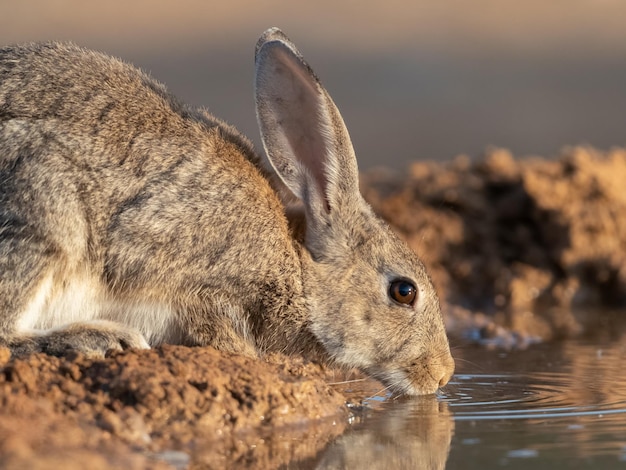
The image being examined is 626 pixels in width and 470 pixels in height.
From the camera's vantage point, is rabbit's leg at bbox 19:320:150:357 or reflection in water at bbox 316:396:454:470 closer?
reflection in water at bbox 316:396:454:470

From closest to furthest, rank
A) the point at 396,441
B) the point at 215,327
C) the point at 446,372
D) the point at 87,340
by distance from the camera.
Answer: the point at 396,441, the point at 87,340, the point at 215,327, the point at 446,372

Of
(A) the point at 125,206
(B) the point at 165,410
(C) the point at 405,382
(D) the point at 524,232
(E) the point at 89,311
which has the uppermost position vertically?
(D) the point at 524,232

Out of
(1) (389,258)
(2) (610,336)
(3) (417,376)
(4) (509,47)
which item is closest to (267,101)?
(1) (389,258)

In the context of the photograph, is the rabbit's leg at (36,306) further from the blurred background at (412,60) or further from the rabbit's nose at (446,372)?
the blurred background at (412,60)

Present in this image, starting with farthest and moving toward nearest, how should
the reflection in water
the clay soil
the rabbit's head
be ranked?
the rabbit's head
the reflection in water
the clay soil

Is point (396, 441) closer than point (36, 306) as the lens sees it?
Yes

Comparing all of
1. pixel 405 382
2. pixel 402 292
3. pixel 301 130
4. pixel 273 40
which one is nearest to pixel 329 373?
pixel 405 382

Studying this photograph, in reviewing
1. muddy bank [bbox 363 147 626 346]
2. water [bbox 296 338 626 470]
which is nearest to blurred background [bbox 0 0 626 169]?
muddy bank [bbox 363 147 626 346]

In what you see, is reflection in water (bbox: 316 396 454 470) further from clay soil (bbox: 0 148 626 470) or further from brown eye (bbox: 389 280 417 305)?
brown eye (bbox: 389 280 417 305)

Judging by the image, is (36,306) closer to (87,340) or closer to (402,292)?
(87,340)
